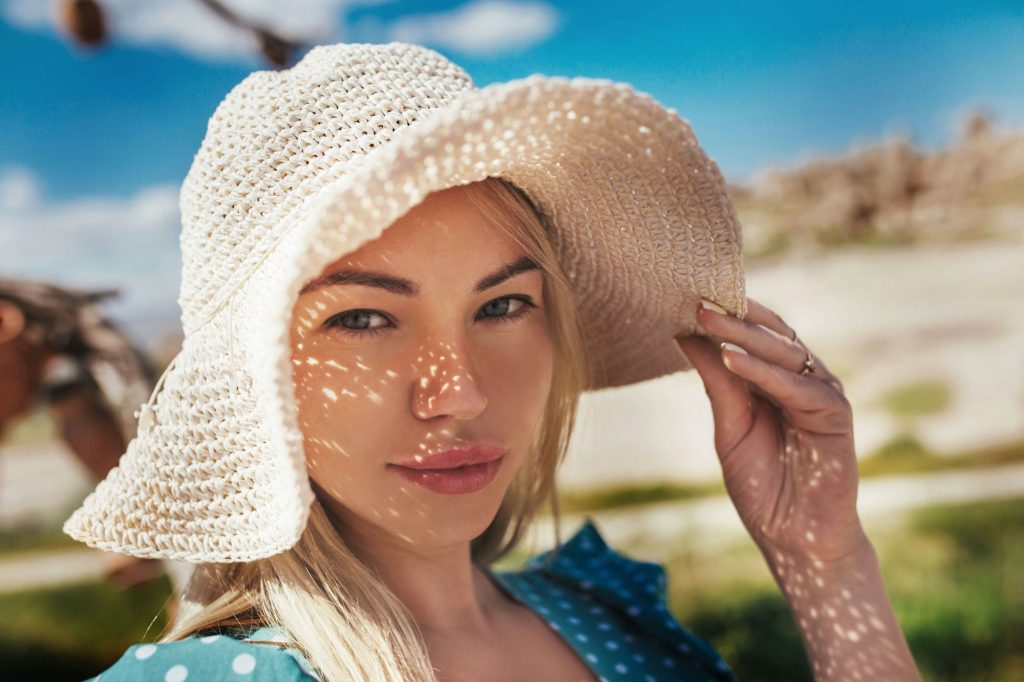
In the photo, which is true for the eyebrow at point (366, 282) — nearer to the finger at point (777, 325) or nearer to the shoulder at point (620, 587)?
the finger at point (777, 325)

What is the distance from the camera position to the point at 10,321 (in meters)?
1.68

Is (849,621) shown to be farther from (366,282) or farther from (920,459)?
(920,459)

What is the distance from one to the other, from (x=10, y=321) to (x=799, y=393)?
1495 millimetres

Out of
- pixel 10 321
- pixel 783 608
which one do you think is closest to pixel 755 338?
pixel 10 321

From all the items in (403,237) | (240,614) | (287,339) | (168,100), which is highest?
(168,100)

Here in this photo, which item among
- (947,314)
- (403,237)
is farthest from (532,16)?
(403,237)

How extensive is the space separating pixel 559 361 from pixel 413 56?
466 mm

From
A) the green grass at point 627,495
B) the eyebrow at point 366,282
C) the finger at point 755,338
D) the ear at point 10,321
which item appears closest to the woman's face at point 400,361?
the eyebrow at point 366,282

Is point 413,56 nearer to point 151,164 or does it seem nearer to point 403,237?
point 403,237

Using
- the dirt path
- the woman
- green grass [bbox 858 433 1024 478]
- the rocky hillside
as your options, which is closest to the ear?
the woman

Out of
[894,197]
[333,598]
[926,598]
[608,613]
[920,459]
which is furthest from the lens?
[894,197]

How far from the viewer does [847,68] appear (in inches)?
124

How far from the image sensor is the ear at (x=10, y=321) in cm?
167

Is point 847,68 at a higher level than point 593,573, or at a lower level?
higher
